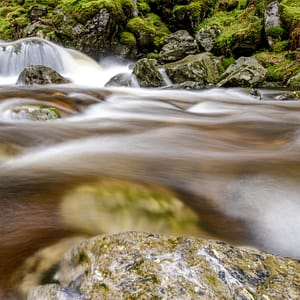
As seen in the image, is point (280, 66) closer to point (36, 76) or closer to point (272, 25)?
point (272, 25)

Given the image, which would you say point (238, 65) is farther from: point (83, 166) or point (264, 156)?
point (83, 166)

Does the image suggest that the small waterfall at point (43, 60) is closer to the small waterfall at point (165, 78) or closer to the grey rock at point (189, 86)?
the small waterfall at point (165, 78)

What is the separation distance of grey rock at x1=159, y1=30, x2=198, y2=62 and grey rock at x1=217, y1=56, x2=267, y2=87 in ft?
10.2

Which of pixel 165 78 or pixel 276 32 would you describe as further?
pixel 276 32

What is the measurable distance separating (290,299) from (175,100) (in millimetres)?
7494

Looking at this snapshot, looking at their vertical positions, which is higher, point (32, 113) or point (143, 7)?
point (143, 7)

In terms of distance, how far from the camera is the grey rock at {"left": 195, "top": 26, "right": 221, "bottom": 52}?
1465 centimetres

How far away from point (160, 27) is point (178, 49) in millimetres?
3981

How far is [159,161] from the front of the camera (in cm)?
371

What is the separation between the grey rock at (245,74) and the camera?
1076 cm

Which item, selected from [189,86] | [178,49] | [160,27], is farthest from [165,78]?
[160,27]

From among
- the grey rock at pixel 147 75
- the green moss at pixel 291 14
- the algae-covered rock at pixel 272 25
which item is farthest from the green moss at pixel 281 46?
the grey rock at pixel 147 75

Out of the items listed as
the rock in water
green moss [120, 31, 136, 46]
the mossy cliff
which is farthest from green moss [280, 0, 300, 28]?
the rock in water

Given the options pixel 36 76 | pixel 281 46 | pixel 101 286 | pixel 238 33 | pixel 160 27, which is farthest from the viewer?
pixel 160 27
